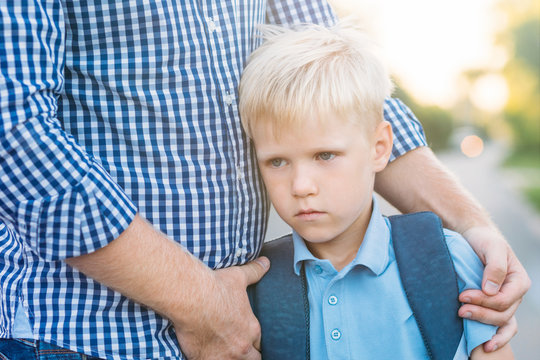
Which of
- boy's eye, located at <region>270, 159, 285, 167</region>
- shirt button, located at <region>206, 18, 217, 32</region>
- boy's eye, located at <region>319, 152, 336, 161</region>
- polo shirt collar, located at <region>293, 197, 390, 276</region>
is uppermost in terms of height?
shirt button, located at <region>206, 18, 217, 32</region>

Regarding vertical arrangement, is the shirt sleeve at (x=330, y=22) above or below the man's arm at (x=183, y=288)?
above

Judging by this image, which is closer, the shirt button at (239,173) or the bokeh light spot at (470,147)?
the shirt button at (239,173)

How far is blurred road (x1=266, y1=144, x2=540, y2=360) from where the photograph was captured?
550cm

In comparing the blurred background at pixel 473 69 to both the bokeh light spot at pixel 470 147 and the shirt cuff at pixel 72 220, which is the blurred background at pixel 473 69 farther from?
the shirt cuff at pixel 72 220

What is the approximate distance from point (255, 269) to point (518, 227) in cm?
978

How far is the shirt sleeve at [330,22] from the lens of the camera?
2.34 metres

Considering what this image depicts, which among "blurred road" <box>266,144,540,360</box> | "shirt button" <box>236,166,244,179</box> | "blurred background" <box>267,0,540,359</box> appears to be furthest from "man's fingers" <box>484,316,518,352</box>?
"blurred background" <box>267,0,540,359</box>

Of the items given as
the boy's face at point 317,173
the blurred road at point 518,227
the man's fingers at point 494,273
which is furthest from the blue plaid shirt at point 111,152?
the blurred road at point 518,227

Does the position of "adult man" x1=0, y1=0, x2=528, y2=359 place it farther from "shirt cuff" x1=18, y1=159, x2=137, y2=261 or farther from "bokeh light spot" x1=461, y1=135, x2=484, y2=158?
"bokeh light spot" x1=461, y1=135, x2=484, y2=158

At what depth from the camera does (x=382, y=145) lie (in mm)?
2154

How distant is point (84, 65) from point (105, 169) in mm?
305

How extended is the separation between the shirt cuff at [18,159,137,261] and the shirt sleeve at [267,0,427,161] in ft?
3.70

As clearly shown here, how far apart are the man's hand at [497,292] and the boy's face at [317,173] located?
46 cm

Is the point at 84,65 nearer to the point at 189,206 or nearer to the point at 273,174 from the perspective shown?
the point at 189,206
